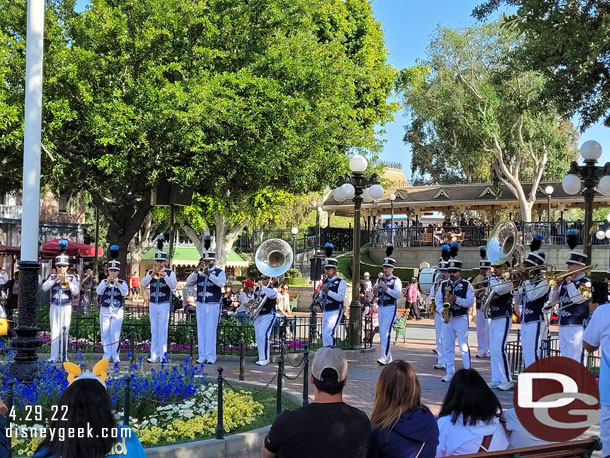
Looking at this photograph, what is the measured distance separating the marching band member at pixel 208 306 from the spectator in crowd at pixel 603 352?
8994mm

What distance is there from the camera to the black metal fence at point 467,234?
120 ft

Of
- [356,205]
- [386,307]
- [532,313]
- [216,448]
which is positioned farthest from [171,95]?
[216,448]

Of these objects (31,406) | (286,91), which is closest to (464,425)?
(31,406)

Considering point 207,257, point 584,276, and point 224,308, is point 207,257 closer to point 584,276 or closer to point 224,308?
point 584,276

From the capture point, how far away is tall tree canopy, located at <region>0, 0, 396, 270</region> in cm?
1922

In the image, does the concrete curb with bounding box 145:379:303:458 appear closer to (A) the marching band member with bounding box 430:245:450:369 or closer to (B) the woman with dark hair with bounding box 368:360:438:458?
(B) the woman with dark hair with bounding box 368:360:438:458

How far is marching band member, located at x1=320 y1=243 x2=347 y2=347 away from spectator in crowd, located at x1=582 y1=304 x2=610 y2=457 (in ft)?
26.1

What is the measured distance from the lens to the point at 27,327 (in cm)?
957

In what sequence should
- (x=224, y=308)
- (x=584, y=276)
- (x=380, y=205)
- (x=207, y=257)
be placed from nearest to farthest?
1. (x=584, y=276)
2. (x=207, y=257)
3. (x=224, y=308)
4. (x=380, y=205)

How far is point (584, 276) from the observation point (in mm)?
→ 11523

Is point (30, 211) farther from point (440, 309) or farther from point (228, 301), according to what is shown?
point (228, 301)

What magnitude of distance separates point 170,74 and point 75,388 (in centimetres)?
1824

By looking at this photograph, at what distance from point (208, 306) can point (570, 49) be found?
8.39 m

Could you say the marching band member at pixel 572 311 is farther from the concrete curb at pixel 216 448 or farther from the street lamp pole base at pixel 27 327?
the street lamp pole base at pixel 27 327
